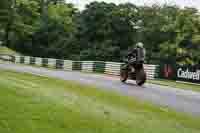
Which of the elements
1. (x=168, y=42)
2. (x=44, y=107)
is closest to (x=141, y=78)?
(x=44, y=107)

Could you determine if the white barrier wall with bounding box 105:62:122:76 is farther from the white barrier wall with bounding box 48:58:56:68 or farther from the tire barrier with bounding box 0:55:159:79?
the white barrier wall with bounding box 48:58:56:68

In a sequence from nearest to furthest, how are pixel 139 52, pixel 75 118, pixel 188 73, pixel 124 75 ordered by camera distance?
pixel 75 118 < pixel 139 52 < pixel 124 75 < pixel 188 73

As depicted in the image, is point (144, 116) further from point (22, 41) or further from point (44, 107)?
point (22, 41)

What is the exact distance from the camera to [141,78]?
623 inches

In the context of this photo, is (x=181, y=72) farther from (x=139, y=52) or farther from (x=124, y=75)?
(x=139, y=52)

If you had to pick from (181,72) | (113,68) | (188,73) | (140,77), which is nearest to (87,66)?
(113,68)

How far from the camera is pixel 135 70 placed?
639 inches

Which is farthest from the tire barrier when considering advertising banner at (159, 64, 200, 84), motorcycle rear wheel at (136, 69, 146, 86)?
motorcycle rear wheel at (136, 69, 146, 86)

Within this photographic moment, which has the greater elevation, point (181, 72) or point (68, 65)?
point (181, 72)

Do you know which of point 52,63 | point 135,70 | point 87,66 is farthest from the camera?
point 52,63

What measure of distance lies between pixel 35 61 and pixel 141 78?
30.7 m

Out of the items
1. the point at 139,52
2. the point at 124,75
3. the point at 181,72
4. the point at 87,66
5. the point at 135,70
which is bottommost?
the point at 87,66

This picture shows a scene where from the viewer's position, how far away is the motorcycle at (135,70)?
15.8 meters

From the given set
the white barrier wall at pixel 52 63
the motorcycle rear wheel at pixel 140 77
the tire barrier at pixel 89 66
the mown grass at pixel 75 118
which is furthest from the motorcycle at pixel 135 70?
the white barrier wall at pixel 52 63
